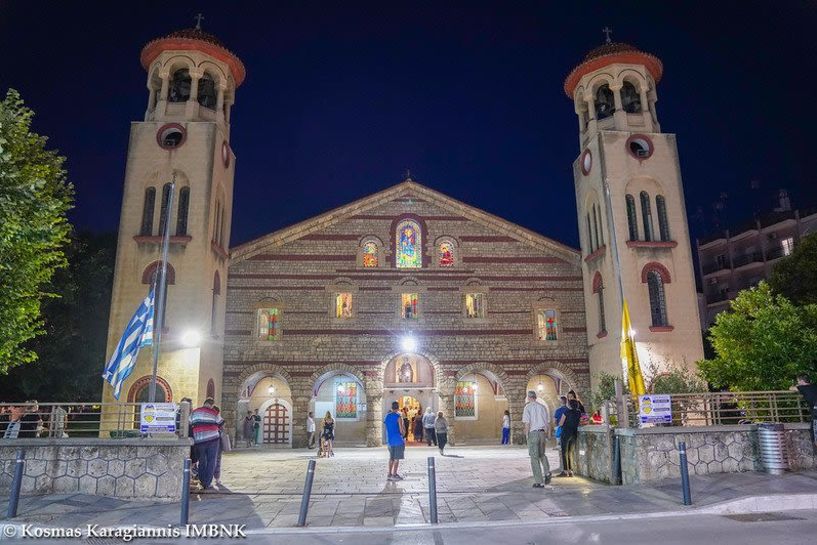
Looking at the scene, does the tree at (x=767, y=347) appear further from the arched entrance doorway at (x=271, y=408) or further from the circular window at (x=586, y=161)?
the arched entrance doorway at (x=271, y=408)

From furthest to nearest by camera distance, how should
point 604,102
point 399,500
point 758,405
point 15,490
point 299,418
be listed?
point 604,102 → point 299,418 → point 758,405 → point 399,500 → point 15,490

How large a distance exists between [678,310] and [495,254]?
26.6 ft

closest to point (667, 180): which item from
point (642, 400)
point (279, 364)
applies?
point (642, 400)

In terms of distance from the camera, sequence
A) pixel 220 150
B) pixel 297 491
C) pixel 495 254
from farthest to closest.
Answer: pixel 495 254 < pixel 220 150 < pixel 297 491

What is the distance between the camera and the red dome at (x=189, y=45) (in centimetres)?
2434

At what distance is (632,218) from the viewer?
2461 centimetres

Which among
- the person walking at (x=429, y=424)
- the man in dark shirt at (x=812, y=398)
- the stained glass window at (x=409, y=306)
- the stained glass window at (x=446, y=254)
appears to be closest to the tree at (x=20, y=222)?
the person walking at (x=429, y=424)

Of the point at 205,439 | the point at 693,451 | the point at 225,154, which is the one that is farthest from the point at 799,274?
the point at 225,154

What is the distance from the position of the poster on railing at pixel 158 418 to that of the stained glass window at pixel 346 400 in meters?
15.5

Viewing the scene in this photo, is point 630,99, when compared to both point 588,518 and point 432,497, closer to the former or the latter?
point 588,518

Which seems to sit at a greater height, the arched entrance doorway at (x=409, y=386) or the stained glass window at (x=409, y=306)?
the stained glass window at (x=409, y=306)

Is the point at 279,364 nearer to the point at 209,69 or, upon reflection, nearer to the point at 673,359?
the point at 209,69

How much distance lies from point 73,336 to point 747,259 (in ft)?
149

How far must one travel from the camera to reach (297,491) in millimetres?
11844
